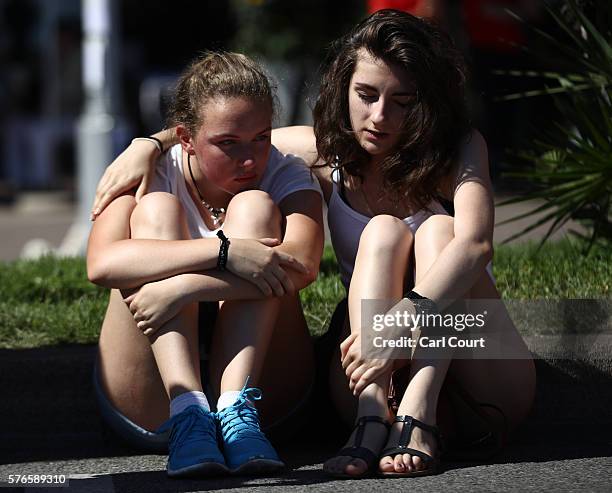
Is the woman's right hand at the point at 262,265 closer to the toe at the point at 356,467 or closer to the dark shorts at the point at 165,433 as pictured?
the dark shorts at the point at 165,433

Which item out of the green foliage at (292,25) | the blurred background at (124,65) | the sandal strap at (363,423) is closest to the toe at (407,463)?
the sandal strap at (363,423)

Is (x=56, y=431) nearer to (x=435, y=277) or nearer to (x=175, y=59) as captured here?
(x=435, y=277)

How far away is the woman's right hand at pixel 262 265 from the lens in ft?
9.91

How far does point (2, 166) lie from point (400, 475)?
14.6m

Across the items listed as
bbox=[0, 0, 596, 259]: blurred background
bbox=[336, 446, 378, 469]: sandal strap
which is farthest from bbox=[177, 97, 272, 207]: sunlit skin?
bbox=[0, 0, 596, 259]: blurred background

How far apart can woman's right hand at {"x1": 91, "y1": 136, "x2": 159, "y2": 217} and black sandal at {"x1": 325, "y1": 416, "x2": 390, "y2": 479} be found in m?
0.89

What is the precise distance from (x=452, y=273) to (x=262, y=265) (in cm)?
47

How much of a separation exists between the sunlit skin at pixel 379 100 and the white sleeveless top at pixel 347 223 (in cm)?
18

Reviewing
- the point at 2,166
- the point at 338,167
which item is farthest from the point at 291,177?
the point at 2,166

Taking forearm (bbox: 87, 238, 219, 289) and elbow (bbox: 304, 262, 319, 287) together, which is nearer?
forearm (bbox: 87, 238, 219, 289)

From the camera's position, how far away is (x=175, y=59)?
19.4 m

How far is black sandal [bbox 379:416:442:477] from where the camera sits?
2861 mm
